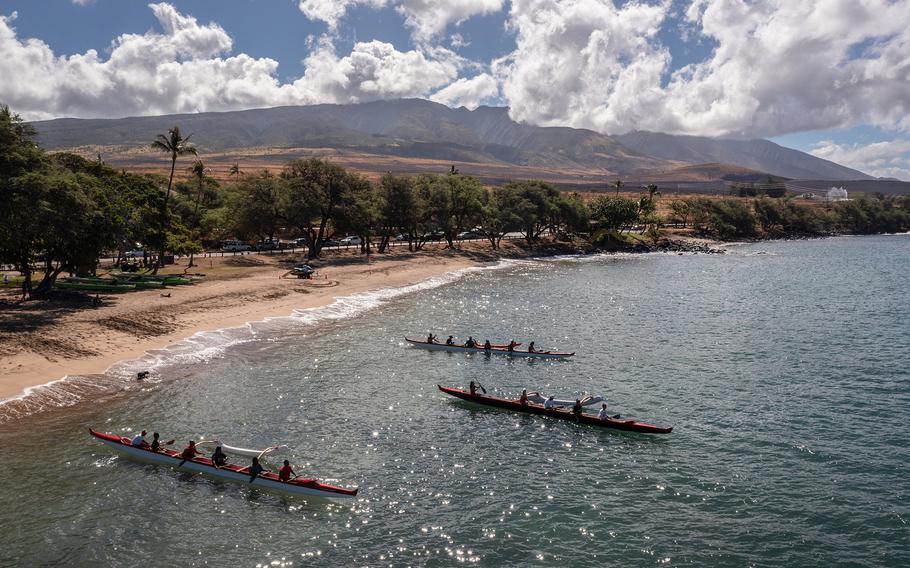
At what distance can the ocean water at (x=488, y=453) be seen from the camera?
20.8 meters

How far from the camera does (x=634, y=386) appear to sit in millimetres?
38031

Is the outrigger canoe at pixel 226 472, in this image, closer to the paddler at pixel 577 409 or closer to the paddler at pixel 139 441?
the paddler at pixel 139 441

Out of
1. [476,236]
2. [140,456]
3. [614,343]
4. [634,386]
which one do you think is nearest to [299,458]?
[140,456]

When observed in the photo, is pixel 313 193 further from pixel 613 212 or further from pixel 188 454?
pixel 613 212

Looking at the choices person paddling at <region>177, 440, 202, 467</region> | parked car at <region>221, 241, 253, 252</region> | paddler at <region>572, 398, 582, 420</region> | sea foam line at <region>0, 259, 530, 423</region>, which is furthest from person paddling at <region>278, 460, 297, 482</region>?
parked car at <region>221, 241, 253, 252</region>

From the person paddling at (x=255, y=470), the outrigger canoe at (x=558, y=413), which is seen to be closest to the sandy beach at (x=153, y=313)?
the person paddling at (x=255, y=470)

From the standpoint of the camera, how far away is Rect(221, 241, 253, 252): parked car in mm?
97250

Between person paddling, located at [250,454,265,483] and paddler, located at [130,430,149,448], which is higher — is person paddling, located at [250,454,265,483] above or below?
below

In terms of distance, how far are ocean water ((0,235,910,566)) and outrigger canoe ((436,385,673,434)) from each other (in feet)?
1.72

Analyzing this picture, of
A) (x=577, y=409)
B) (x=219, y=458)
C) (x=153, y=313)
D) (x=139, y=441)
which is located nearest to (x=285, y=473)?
(x=219, y=458)

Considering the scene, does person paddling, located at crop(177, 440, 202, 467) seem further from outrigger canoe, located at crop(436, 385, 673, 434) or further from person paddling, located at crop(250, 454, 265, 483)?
outrigger canoe, located at crop(436, 385, 673, 434)

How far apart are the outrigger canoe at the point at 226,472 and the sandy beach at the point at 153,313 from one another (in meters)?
9.66

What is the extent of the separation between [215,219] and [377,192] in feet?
87.1

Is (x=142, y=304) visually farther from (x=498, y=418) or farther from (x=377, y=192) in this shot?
(x=377, y=192)
